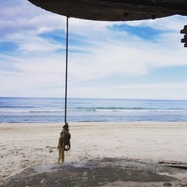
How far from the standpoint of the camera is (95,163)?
24.5ft

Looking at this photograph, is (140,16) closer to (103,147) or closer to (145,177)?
(145,177)

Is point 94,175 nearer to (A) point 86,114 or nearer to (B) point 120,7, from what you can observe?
(B) point 120,7

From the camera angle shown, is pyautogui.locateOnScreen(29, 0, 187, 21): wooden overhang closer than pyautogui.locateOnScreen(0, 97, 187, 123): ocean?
Yes

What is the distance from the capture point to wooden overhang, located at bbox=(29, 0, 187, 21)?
4.61m

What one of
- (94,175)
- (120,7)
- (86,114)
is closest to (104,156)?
(94,175)

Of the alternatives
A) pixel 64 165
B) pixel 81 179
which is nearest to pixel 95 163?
pixel 64 165

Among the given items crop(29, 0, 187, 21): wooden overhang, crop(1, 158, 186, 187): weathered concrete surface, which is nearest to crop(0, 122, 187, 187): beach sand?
crop(1, 158, 186, 187): weathered concrete surface

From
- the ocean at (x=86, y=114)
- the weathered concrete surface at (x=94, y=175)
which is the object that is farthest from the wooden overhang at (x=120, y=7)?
the ocean at (x=86, y=114)

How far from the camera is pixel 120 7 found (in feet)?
15.2

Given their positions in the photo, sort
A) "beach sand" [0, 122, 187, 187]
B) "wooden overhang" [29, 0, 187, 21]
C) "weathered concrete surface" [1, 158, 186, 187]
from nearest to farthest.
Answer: "wooden overhang" [29, 0, 187, 21] < "weathered concrete surface" [1, 158, 186, 187] < "beach sand" [0, 122, 187, 187]

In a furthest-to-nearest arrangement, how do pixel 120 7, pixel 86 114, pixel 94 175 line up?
pixel 86 114, pixel 94 175, pixel 120 7

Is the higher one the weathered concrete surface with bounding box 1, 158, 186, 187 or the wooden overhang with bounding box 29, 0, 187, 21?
the wooden overhang with bounding box 29, 0, 187, 21

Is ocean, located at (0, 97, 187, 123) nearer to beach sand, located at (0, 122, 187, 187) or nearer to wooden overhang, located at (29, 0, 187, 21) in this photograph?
beach sand, located at (0, 122, 187, 187)

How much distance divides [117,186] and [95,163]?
5.94 ft
